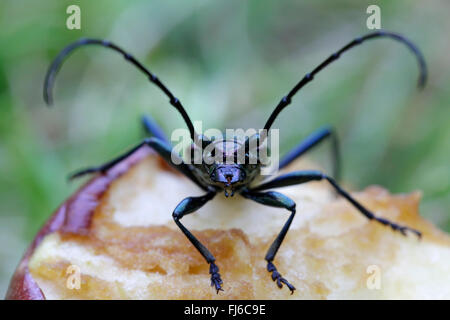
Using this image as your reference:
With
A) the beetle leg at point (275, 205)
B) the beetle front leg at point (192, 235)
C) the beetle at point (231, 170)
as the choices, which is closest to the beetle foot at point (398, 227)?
the beetle at point (231, 170)

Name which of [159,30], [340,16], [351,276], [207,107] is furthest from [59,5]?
[351,276]

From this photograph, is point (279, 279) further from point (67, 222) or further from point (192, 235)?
point (67, 222)

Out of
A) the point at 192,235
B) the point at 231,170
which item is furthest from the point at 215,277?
the point at 231,170

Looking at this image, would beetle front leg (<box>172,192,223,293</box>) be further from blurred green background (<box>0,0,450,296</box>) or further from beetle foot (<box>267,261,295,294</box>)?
blurred green background (<box>0,0,450,296</box>)

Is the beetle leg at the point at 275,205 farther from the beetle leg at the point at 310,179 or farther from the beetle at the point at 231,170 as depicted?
the beetle leg at the point at 310,179

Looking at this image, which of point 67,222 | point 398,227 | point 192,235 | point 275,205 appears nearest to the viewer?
point 192,235

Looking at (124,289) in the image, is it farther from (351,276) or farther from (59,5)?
(59,5)

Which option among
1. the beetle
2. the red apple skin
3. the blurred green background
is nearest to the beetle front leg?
the beetle

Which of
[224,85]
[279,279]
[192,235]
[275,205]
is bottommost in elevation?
[279,279]
